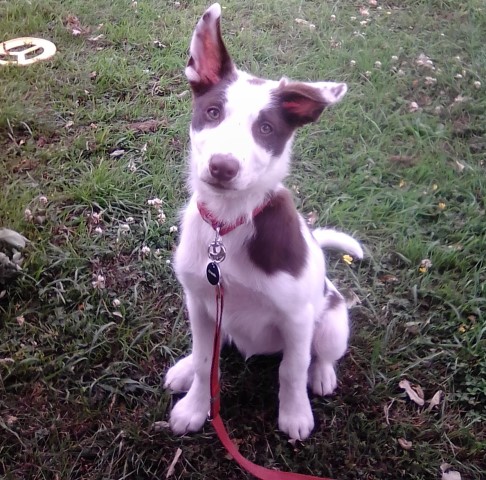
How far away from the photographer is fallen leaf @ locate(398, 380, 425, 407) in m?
2.73

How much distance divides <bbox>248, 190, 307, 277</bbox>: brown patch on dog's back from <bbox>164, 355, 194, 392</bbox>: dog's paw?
71 centimetres

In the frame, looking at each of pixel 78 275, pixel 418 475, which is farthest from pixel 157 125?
pixel 418 475

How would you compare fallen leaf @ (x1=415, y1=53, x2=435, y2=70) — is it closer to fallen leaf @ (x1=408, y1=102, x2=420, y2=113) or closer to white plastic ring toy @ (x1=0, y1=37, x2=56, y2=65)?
fallen leaf @ (x1=408, y1=102, x2=420, y2=113)

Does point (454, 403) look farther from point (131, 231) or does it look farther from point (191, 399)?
point (131, 231)

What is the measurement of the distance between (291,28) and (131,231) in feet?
8.48

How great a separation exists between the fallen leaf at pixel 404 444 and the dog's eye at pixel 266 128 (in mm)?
1380

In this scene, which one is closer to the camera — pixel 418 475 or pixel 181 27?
pixel 418 475

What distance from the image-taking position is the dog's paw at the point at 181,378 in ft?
8.85

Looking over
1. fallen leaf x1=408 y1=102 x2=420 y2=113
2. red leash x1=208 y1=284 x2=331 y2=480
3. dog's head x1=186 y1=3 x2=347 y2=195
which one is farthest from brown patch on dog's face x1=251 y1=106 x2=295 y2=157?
fallen leaf x1=408 y1=102 x2=420 y2=113

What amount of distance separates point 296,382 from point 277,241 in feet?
2.04

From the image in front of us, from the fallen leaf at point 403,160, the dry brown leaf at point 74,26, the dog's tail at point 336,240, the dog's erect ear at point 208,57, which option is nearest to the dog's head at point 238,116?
the dog's erect ear at point 208,57

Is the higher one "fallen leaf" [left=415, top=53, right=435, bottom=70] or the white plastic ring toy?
the white plastic ring toy

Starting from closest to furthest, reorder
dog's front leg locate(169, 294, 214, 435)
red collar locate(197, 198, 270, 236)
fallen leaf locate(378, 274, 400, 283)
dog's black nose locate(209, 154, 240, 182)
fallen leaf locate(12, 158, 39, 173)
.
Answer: dog's black nose locate(209, 154, 240, 182) → red collar locate(197, 198, 270, 236) → dog's front leg locate(169, 294, 214, 435) → fallen leaf locate(378, 274, 400, 283) → fallen leaf locate(12, 158, 39, 173)

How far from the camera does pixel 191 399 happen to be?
2572mm
